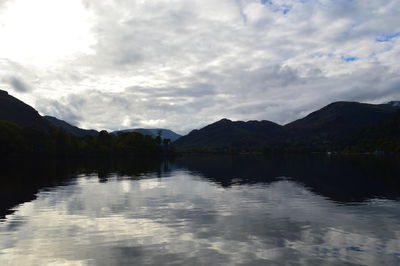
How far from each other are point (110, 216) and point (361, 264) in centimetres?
2957

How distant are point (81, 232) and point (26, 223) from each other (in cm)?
853

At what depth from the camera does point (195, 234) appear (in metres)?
32.9

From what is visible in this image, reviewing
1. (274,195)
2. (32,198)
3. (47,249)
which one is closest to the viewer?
(47,249)

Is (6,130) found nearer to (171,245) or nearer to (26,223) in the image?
(26,223)

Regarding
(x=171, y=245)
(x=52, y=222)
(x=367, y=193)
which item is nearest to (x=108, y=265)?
(x=171, y=245)

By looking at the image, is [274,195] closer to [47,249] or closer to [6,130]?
[47,249]

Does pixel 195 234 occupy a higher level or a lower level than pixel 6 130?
lower

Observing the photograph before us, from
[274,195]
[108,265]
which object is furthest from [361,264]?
[274,195]

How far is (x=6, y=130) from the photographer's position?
626 ft

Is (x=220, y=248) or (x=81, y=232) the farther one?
(x=81, y=232)

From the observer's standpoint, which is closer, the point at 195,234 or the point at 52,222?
the point at 195,234

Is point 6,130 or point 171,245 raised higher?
point 6,130

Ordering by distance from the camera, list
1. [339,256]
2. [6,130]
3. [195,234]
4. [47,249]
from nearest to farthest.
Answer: [339,256] → [47,249] → [195,234] → [6,130]

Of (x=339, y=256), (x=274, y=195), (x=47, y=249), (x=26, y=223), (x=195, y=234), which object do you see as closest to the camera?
(x=339, y=256)
